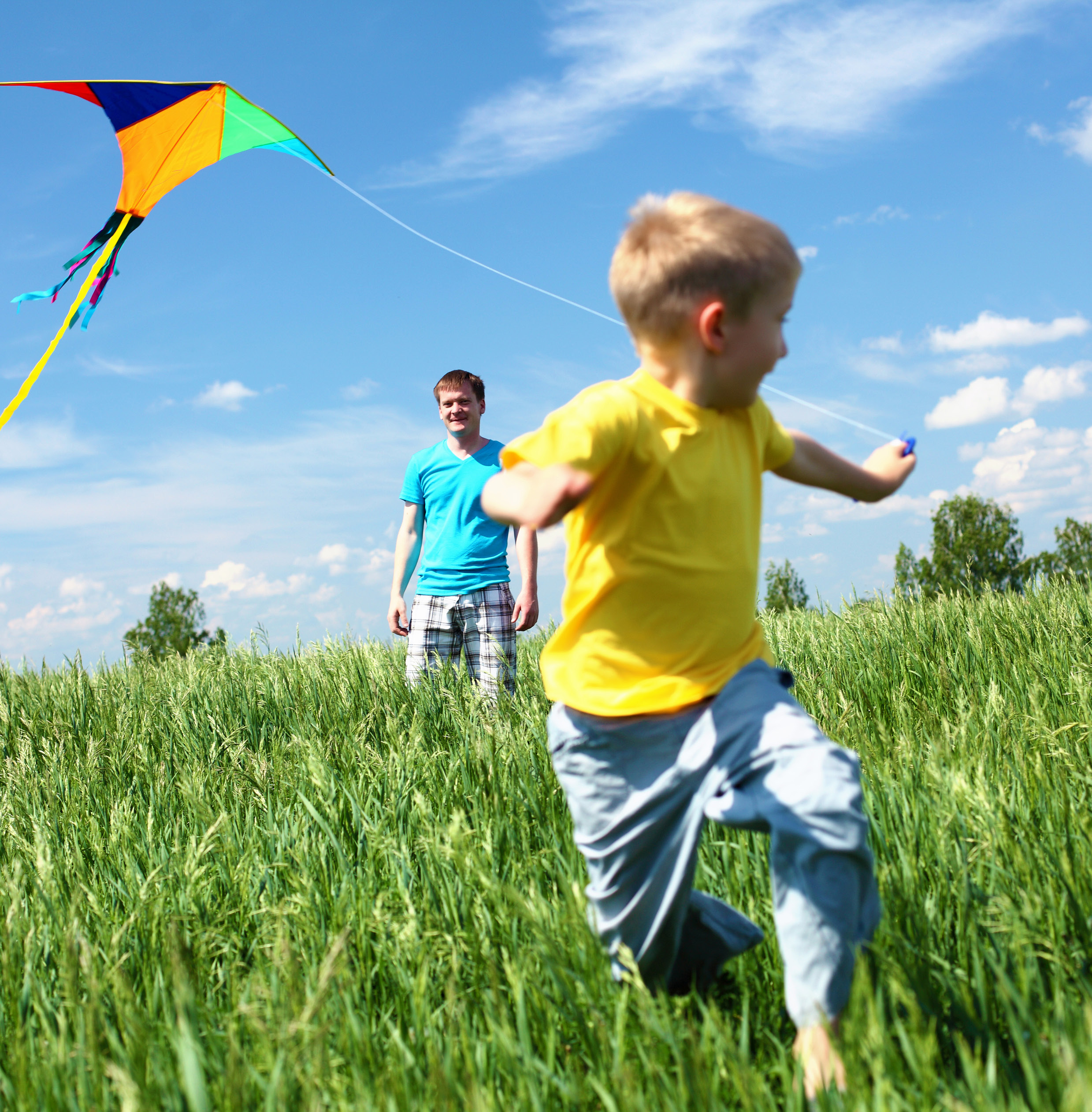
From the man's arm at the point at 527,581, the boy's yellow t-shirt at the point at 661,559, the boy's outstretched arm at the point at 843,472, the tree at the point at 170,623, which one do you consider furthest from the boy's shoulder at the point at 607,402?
the tree at the point at 170,623

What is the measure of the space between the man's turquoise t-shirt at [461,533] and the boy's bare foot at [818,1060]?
11.5 ft

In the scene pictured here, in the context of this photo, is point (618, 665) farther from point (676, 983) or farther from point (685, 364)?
point (676, 983)

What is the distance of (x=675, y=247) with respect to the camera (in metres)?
1.64

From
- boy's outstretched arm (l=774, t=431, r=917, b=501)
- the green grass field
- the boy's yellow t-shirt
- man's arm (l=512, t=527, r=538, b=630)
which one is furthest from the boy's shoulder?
man's arm (l=512, t=527, r=538, b=630)

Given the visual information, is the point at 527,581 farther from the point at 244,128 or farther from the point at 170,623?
the point at 170,623

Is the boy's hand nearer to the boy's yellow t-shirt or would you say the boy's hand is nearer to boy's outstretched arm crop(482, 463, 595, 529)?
the boy's yellow t-shirt

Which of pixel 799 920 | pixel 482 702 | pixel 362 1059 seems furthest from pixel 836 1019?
pixel 482 702

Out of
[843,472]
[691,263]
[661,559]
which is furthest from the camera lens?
[843,472]

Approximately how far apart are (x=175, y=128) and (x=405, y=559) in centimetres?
275

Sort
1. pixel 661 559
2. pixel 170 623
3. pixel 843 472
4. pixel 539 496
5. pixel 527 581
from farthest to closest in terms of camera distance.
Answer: pixel 170 623 → pixel 527 581 → pixel 843 472 → pixel 661 559 → pixel 539 496

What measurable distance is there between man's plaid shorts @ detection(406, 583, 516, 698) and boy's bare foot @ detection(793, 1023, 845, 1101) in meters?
3.37

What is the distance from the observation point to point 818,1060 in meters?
1.55

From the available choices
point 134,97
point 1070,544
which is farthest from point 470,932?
point 1070,544

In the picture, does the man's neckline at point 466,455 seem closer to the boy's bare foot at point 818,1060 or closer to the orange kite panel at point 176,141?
the orange kite panel at point 176,141
